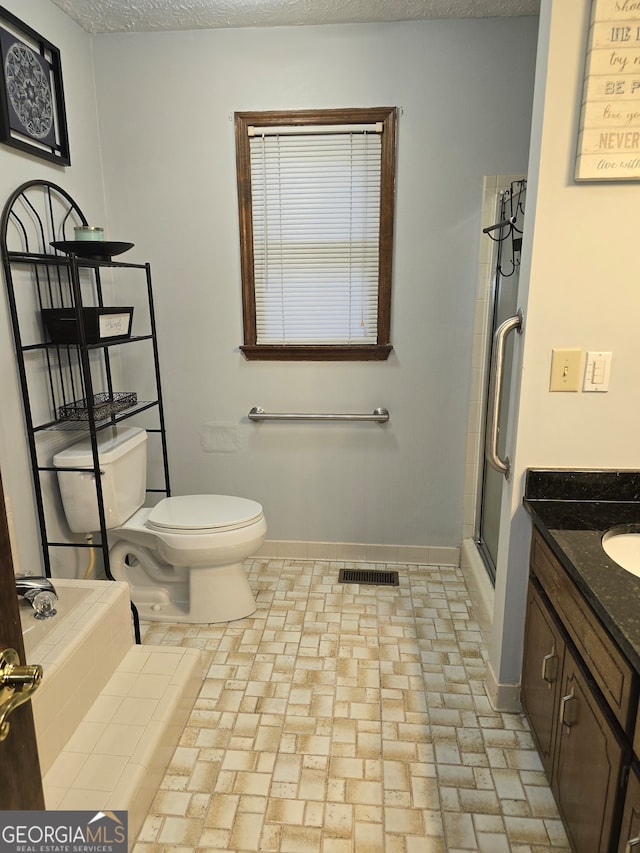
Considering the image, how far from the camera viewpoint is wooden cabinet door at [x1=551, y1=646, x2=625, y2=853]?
3.76 ft

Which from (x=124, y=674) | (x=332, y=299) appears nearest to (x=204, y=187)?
(x=332, y=299)

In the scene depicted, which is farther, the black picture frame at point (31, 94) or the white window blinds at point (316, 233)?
the white window blinds at point (316, 233)

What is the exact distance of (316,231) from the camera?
2.69 metres

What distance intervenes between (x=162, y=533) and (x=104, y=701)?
0.72m

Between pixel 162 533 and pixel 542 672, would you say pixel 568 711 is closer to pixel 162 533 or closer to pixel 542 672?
pixel 542 672

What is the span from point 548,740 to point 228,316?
2.16 metres

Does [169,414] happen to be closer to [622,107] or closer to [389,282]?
[389,282]

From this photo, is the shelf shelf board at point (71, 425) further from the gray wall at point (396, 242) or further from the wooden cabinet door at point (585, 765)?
the wooden cabinet door at point (585, 765)

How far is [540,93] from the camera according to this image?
5.04 ft

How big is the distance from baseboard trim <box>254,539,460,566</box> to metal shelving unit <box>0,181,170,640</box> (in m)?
0.94

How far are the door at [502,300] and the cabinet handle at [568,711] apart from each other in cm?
101

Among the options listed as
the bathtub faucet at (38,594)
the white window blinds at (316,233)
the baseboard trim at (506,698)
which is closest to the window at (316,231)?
the white window blinds at (316,233)

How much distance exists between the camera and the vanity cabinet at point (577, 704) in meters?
1.12

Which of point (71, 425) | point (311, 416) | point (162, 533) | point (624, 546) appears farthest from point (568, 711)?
point (71, 425)
